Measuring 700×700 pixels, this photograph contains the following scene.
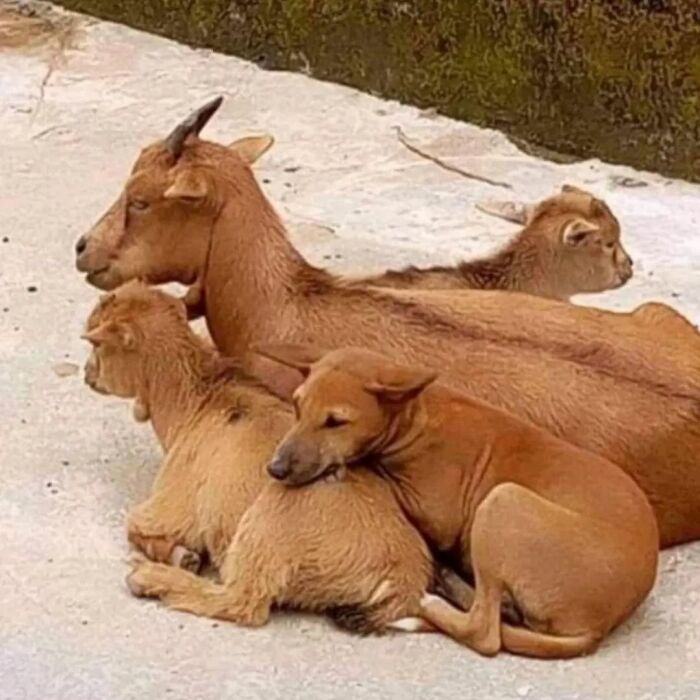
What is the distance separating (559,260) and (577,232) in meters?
0.09

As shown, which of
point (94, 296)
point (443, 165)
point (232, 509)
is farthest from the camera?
point (443, 165)

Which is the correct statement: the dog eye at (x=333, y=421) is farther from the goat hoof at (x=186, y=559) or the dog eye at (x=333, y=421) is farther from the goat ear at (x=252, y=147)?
the goat ear at (x=252, y=147)

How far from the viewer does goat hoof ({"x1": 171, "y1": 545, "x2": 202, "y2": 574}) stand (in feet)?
15.2

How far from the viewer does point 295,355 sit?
4.60 meters

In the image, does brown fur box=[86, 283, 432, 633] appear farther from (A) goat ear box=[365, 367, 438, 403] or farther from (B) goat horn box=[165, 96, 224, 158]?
(B) goat horn box=[165, 96, 224, 158]

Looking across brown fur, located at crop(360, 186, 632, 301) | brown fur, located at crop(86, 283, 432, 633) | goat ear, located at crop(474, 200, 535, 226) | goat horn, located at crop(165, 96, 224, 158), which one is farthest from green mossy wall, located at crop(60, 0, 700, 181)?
brown fur, located at crop(86, 283, 432, 633)

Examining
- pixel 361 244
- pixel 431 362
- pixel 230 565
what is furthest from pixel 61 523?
pixel 361 244

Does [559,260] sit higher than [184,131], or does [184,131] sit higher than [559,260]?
[184,131]

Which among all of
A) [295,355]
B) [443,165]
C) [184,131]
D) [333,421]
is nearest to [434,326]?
[295,355]

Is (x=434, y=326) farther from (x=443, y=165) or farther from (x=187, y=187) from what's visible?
(x=443, y=165)

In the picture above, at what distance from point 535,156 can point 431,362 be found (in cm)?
295

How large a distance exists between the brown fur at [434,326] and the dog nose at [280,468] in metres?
0.53

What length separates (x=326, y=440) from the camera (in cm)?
441

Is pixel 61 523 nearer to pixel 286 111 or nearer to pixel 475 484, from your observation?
pixel 475 484
